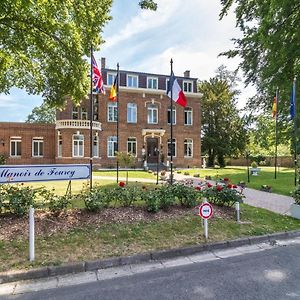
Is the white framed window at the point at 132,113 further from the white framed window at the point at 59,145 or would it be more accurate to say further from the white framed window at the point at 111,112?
the white framed window at the point at 59,145

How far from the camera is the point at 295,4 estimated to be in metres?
11.4

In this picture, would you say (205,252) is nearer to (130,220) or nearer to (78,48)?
(130,220)

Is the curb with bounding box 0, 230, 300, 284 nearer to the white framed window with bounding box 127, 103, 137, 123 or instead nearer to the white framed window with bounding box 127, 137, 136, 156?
the white framed window with bounding box 127, 137, 136, 156

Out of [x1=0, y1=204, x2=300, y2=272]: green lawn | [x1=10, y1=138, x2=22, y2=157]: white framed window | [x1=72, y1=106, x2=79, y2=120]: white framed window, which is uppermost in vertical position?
[x1=72, y1=106, x2=79, y2=120]: white framed window

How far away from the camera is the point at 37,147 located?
32719 mm

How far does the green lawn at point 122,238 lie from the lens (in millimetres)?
5184

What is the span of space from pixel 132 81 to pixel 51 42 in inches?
839

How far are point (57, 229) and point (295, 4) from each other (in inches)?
450

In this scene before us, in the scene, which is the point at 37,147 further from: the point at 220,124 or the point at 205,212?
the point at 205,212

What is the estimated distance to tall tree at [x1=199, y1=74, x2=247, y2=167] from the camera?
140 ft

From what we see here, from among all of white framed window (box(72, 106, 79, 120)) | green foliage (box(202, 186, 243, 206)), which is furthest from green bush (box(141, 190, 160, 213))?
white framed window (box(72, 106, 79, 120))

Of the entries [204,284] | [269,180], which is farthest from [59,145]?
[204,284]

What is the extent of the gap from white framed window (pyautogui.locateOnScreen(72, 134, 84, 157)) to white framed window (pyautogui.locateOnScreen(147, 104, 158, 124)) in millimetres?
7938

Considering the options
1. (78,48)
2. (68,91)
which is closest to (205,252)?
(78,48)
